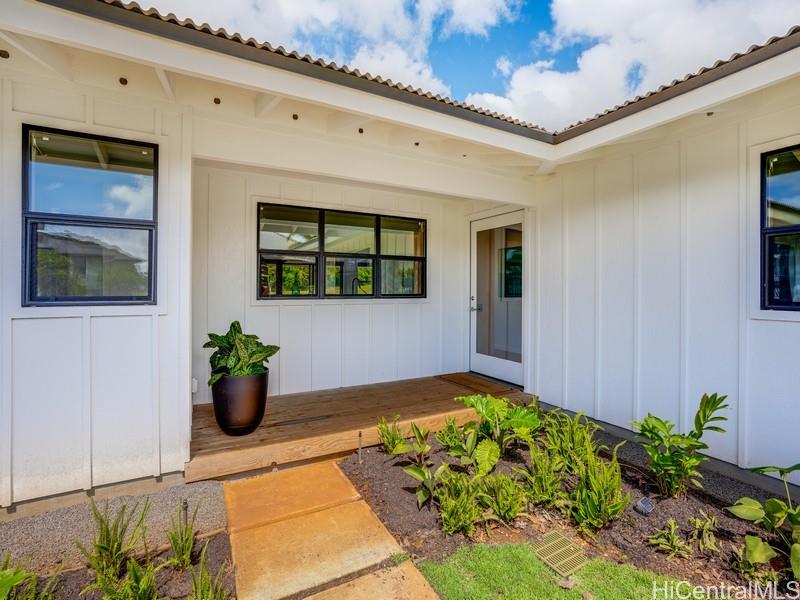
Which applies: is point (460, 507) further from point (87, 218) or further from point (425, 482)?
point (87, 218)

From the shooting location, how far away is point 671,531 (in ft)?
7.28

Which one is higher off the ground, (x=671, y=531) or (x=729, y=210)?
(x=729, y=210)

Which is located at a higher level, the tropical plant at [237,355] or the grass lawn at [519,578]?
the tropical plant at [237,355]

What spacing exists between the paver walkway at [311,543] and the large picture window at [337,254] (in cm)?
247

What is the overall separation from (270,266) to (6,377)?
2585 millimetres

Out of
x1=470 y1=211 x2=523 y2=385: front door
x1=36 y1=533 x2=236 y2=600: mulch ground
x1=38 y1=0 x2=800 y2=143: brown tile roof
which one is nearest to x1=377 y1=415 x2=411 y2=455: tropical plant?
x1=36 y1=533 x2=236 y2=600: mulch ground

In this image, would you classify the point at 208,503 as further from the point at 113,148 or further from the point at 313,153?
the point at 313,153

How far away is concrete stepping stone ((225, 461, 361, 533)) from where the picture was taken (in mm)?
2570

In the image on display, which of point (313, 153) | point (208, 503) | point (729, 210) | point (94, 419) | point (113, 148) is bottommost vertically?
point (208, 503)

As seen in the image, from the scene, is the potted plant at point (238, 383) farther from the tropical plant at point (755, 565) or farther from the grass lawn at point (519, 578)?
the tropical plant at point (755, 565)

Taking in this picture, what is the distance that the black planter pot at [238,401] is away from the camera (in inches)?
134

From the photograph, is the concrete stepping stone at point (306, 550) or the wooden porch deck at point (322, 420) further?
the wooden porch deck at point (322, 420)

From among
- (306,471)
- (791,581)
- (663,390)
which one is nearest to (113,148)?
(306,471)

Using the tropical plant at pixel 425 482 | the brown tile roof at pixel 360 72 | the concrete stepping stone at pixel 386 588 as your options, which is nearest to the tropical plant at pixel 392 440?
the tropical plant at pixel 425 482
